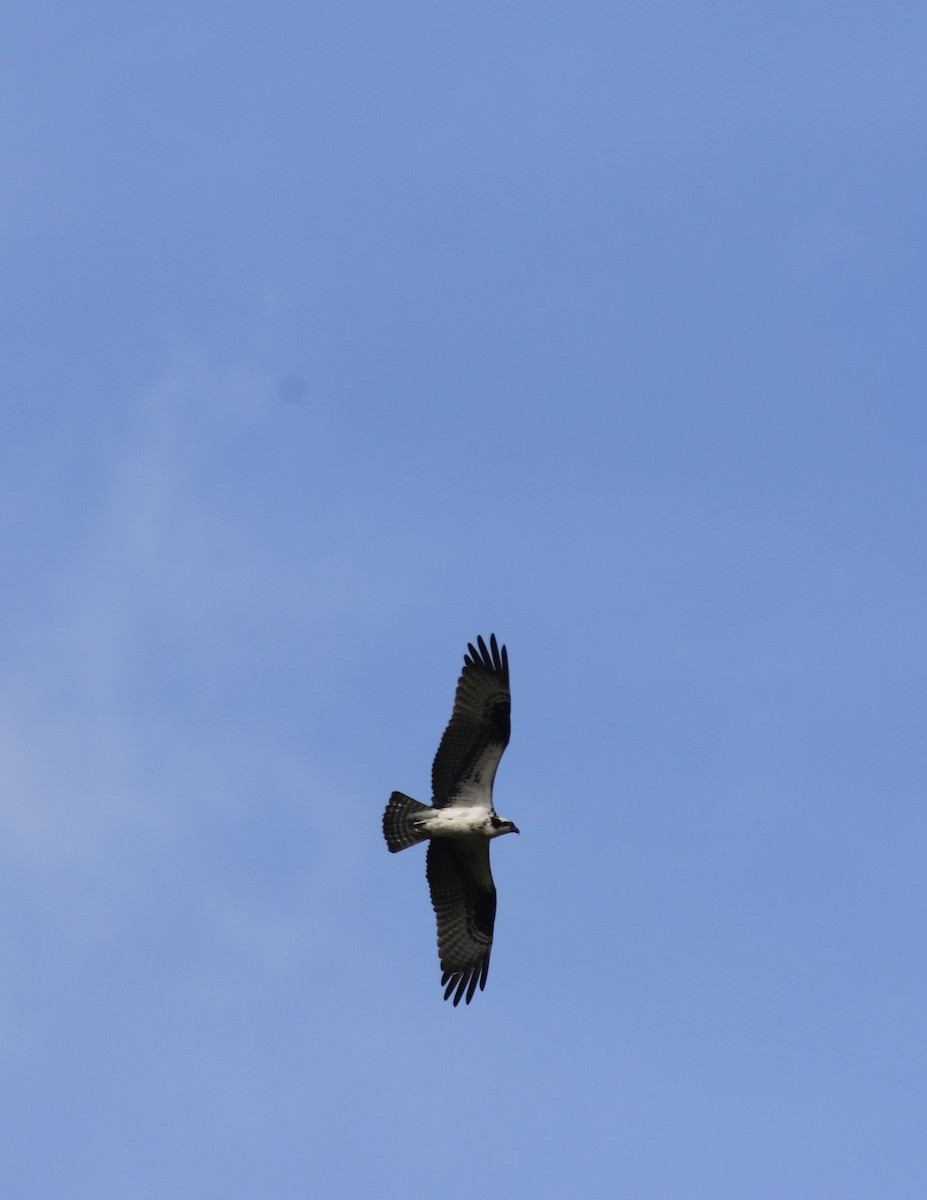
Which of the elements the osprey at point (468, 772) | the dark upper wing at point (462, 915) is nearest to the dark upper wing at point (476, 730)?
the osprey at point (468, 772)

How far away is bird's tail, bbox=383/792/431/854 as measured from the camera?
2372cm

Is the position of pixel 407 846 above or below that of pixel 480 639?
below

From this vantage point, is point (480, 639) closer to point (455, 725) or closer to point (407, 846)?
point (455, 725)

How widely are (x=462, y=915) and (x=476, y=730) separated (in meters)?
2.74

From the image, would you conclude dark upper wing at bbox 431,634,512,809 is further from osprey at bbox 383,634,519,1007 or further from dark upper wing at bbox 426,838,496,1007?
dark upper wing at bbox 426,838,496,1007

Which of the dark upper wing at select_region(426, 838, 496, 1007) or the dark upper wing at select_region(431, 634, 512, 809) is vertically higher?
the dark upper wing at select_region(431, 634, 512, 809)

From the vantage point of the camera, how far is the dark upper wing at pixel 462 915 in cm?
2441

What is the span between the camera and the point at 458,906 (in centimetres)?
2458

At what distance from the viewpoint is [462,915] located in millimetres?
24578

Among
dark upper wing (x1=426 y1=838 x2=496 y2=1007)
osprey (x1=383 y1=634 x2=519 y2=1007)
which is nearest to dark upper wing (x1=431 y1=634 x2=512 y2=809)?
osprey (x1=383 y1=634 x2=519 y2=1007)

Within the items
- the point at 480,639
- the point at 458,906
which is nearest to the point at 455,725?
the point at 480,639

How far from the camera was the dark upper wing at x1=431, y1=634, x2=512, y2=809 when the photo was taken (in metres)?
23.6

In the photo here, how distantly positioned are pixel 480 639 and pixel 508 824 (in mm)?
2414

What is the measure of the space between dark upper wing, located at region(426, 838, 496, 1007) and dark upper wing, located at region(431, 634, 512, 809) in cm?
123
